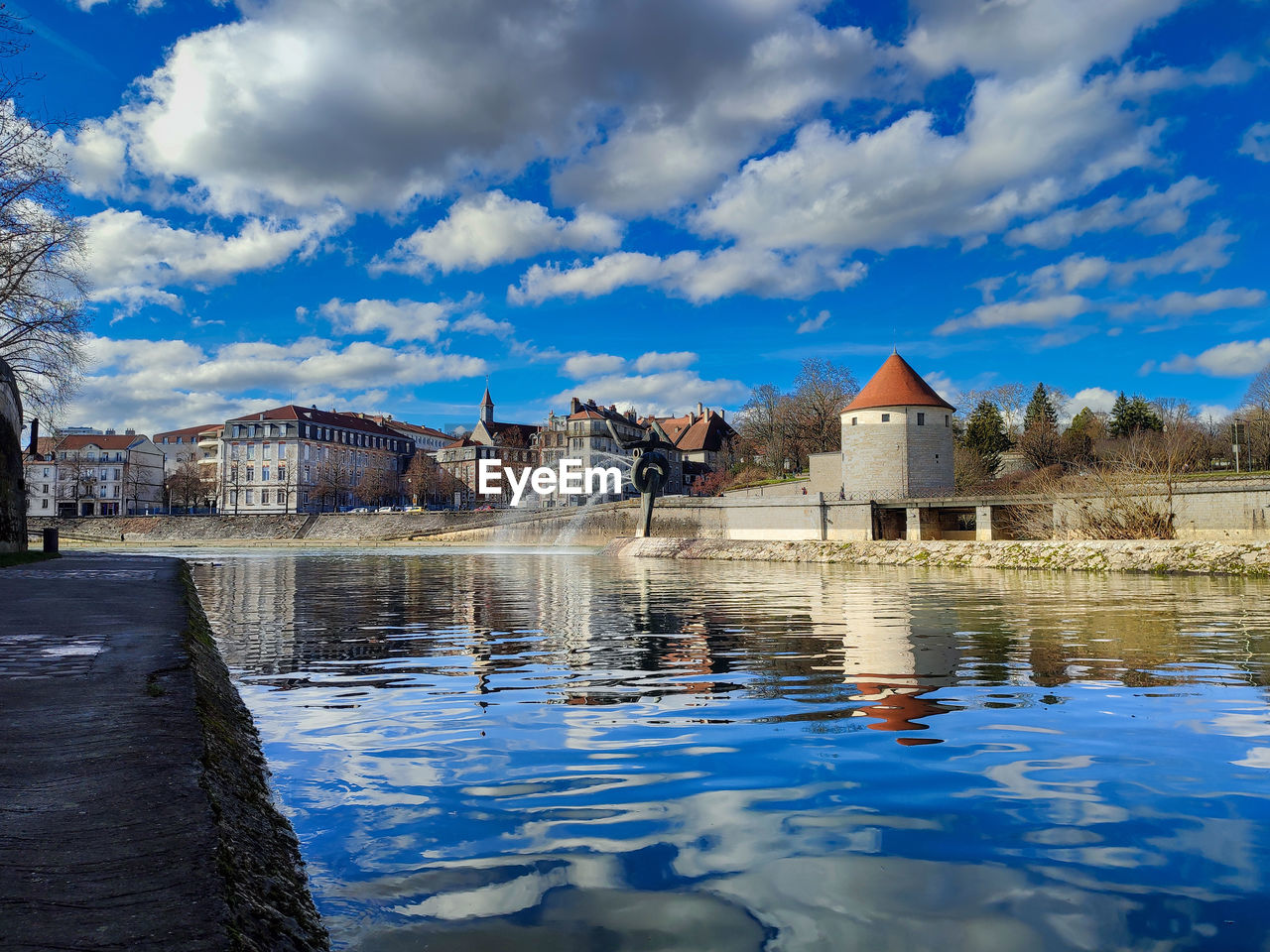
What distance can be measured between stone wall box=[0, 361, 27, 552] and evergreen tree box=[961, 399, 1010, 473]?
240ft

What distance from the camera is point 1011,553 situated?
111ft

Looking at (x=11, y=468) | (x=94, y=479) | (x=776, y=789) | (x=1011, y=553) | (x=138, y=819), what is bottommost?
(x=1011, y=553)

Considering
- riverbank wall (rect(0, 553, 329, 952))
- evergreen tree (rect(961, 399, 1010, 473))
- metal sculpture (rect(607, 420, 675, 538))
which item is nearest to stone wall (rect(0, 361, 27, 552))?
riverbank wall (rect(0, 553, 329, 952))

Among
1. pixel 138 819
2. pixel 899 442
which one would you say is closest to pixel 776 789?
pixel 138 819

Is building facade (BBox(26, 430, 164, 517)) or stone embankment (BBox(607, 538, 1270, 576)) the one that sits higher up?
building facade (BBox(26, 430, 164, 517))

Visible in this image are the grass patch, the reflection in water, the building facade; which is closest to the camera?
the reflection in water

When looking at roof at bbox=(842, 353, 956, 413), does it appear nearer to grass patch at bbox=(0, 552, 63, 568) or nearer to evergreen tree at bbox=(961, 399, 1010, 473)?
evergreen tree at bbox=(961, 399, 1010, 473)

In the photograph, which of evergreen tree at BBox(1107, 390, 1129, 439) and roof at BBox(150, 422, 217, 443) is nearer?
evergreen tree at BBox(1107, 390, 1129, 439)

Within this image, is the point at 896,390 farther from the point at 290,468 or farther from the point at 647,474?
the point at 290,468

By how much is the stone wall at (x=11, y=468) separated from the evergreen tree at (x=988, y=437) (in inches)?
2885

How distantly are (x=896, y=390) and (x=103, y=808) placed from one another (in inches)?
2390

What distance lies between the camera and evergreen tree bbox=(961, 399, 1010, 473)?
8094 cm

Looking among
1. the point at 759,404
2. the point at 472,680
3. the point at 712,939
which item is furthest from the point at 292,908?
the point at 759,404

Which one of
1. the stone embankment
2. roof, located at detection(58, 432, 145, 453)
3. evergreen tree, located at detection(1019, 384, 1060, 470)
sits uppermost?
roof, located at detection(58, 432, 145, 453)
